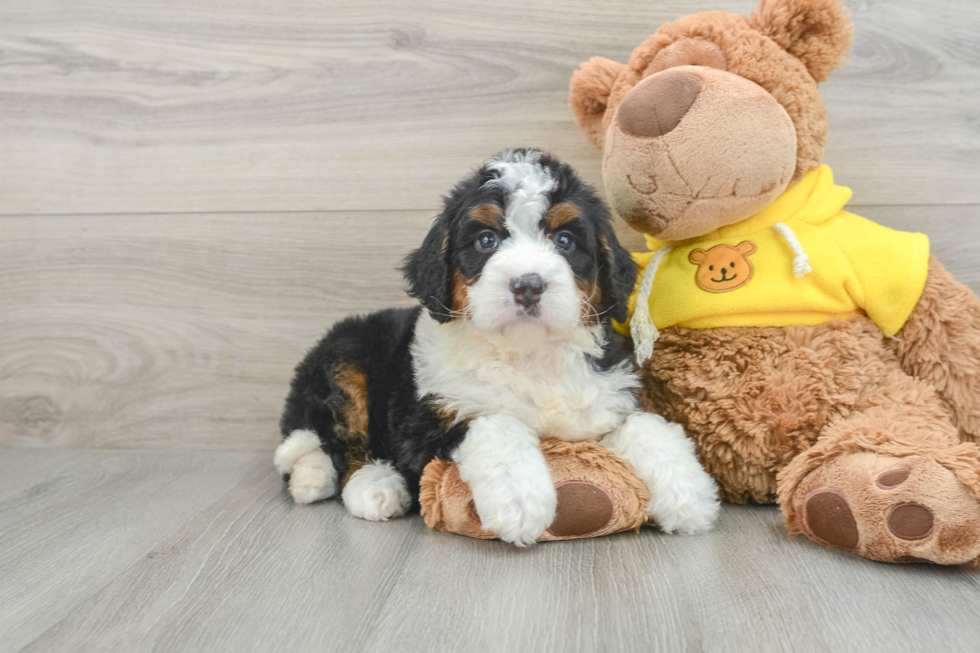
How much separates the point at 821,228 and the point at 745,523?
69cm

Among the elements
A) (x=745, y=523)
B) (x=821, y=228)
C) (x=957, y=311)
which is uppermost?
(x=821, y=228)

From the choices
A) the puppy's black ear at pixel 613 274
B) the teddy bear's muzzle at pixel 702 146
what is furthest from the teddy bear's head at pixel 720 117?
the puppy's black ear at pixel 613 274

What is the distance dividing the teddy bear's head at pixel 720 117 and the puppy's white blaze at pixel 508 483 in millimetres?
Result: 615

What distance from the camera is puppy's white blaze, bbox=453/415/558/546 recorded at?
4.42ft

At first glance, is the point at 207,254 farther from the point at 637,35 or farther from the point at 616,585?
the point at 616,585

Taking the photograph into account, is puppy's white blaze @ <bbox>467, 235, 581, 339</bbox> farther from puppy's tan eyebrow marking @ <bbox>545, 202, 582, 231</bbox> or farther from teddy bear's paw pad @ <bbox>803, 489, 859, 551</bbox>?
teddy bear's paw pad @ <bbox>803, 489, 859, 551</bbox>

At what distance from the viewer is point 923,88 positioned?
1.98 meters

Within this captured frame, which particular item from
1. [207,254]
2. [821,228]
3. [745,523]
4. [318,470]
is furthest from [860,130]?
[207,254]

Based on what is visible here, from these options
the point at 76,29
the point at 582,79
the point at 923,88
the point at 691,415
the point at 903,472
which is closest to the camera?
the point at 903,472

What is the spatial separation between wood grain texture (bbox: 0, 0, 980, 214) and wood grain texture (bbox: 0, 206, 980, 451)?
0.09 m

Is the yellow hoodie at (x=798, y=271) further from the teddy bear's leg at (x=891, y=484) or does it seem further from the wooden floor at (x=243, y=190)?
the wooden floor at (x=243, y=190)

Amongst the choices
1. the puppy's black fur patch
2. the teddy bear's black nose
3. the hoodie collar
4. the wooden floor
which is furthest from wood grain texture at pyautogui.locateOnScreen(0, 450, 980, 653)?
the teddy bear's black nose

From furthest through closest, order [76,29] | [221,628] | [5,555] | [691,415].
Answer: [76,29]
[691,415]
[5,555]
[221,628]

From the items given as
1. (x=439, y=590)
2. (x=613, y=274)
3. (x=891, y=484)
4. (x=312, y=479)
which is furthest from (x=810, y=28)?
(x=312, y=479)
